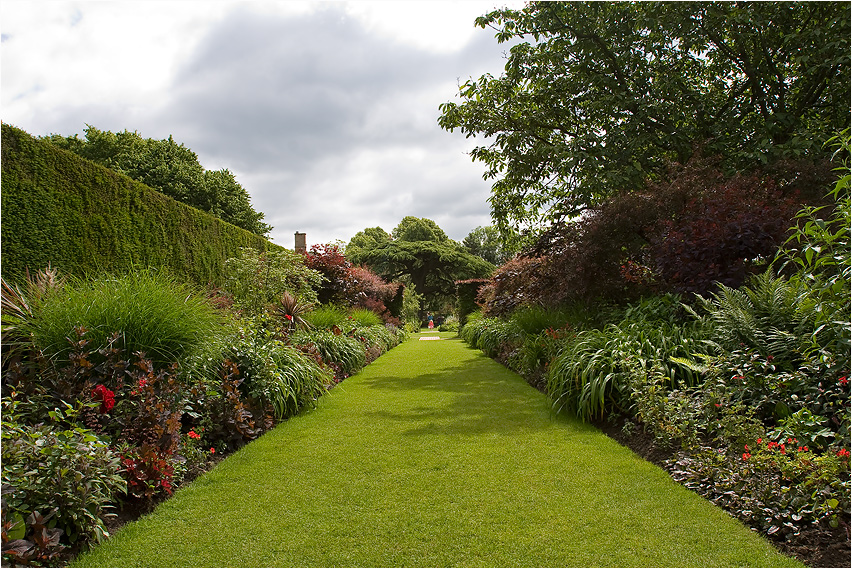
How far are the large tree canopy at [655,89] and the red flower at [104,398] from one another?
26.6 feet

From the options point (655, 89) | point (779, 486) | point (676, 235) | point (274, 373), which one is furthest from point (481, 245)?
point (779, 486)

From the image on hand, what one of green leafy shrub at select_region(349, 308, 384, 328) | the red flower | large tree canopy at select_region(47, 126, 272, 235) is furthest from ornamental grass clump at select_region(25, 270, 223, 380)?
large tree canopy at select_region(47, 126, 272, 235)

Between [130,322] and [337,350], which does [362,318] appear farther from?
[130,322]

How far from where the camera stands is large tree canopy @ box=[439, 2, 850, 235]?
875 centimetres

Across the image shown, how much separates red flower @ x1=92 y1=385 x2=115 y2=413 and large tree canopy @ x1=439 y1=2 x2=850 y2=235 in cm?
812

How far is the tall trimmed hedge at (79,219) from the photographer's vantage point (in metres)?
5.50

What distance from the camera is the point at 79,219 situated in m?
6.31

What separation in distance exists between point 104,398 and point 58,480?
0.83 meters

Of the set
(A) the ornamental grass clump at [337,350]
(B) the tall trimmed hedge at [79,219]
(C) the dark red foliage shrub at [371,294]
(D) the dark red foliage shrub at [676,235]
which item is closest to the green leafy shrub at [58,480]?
(B) the tall trimmed hedge at [79,219]

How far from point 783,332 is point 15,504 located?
495cm

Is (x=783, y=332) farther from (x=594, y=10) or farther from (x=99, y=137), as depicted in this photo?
(x=99, y=137)

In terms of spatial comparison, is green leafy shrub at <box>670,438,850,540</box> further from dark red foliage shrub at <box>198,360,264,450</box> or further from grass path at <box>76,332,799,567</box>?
dark red foliage shrub at <box>198,360,264,450</box>

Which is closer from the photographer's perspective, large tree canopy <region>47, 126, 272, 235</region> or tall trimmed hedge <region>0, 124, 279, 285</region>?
tall trimmed hedge <region>0, 124, 279, 285</region>

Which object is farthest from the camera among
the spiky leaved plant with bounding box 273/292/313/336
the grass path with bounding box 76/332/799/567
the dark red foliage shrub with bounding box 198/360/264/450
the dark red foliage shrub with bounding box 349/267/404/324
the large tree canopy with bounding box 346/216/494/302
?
the large tree canopy with bounding box 346/216/494/302
